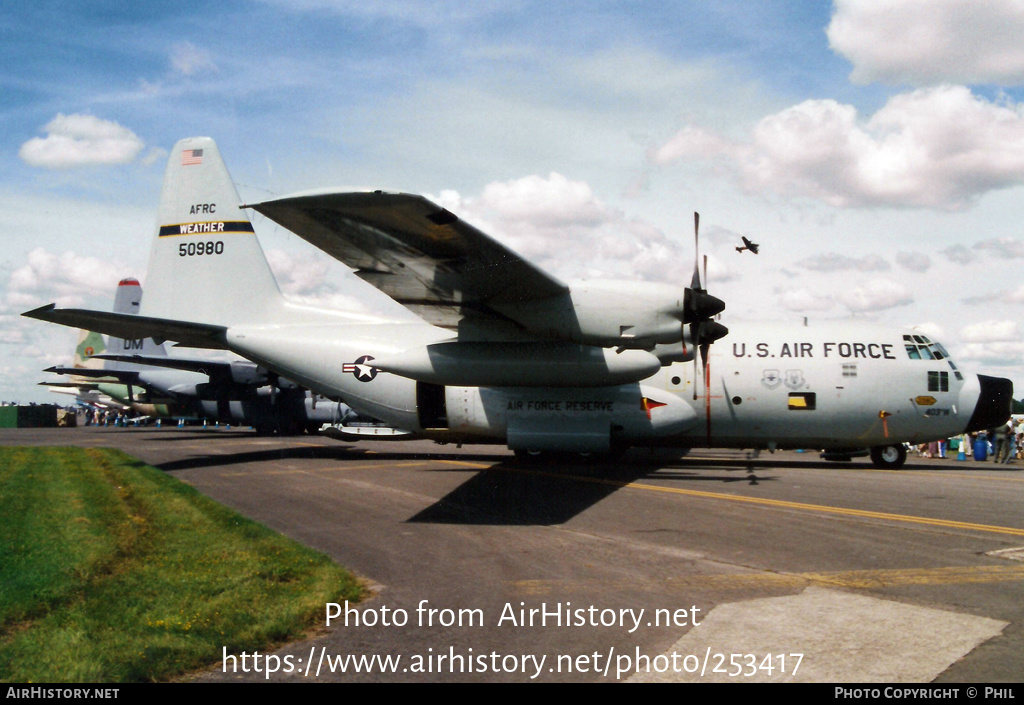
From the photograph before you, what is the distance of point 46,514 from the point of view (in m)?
10.5

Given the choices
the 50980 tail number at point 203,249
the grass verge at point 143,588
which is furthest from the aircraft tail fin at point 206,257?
the grass verge at point 143,588

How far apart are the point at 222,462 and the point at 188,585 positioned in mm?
13572

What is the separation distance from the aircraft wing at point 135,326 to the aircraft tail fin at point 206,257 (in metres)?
0.75

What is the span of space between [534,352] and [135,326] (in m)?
9.55

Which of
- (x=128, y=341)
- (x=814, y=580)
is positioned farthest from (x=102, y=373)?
(x=814, y=580)

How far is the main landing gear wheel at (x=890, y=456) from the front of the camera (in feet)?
58.6

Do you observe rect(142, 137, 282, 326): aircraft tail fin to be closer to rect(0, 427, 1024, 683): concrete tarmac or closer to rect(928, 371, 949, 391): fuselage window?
rect(0, 427, 1024, 683): concrete tarmac

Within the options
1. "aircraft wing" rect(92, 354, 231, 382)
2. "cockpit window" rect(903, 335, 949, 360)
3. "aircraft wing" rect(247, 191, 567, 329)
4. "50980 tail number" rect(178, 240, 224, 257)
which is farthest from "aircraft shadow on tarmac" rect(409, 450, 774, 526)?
"aircraft wing" rect(92, 354, 231, 382)

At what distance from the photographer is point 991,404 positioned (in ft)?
55.7

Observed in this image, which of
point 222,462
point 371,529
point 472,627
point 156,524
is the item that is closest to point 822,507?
point 371,529

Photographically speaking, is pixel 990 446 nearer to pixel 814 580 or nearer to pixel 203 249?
pixel 814 580

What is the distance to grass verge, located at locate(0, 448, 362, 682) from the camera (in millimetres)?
4676

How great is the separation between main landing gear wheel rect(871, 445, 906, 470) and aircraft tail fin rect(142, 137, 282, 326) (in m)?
16.7
